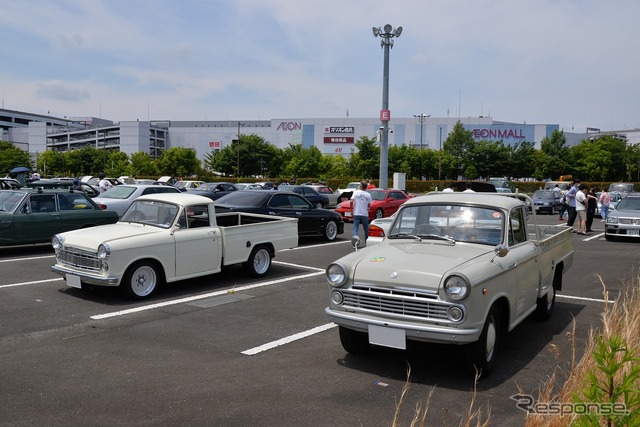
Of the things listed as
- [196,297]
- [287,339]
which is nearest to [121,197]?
[196,297]

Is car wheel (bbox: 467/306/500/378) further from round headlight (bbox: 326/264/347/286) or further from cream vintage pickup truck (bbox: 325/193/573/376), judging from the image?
round headlight (bbox: 326/264/347/286)

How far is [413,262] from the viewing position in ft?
17.8

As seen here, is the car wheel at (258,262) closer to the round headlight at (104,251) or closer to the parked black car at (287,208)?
the round headlight at (104,251)

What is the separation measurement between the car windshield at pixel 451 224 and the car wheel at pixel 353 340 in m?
1.34

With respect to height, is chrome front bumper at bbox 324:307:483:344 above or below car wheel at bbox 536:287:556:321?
above

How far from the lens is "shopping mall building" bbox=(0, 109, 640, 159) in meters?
103

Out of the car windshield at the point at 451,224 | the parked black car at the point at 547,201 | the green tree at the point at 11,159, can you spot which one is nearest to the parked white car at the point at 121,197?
the car windshield at the point at 451,224

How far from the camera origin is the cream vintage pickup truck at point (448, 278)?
5004 mm

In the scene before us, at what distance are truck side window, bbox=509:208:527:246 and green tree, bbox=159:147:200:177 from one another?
243ft

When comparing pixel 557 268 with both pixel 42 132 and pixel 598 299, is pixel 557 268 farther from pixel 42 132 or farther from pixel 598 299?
pixel 42 132

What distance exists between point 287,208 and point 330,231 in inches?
69.2

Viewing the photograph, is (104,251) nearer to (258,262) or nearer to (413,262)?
(258,262)

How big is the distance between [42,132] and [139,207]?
432 feet

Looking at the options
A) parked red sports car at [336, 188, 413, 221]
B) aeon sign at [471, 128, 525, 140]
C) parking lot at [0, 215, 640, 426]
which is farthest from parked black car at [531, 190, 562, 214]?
aeon sign at [471, 128, 525, 140]
